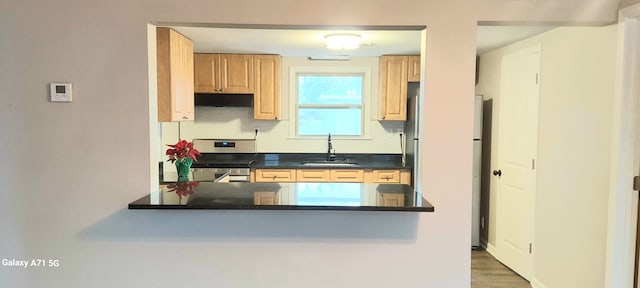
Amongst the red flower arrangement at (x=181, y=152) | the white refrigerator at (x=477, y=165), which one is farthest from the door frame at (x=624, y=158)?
the red flower arrangement at (x=181, y=152)

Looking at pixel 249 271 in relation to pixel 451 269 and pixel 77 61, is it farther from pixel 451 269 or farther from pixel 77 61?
pixel 77 61

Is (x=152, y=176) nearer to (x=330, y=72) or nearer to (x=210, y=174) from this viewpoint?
(x=210, y=174)

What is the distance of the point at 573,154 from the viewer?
269 centimetres

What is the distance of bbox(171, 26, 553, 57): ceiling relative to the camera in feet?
10.4

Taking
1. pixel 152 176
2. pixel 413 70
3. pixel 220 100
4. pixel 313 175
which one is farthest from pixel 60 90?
pixel 413 70

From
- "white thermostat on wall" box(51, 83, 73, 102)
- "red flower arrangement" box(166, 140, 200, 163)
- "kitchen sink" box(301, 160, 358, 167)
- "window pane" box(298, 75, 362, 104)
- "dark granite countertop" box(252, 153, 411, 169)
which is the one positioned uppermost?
"window pane" box(298, 75, 362, 104)

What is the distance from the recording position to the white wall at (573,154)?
2.42 m

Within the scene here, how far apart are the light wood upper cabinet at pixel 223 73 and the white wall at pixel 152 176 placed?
7.56ft

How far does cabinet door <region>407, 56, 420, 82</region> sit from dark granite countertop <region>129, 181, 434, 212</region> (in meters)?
2.38

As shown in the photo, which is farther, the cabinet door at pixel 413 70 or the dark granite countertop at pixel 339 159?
the dark granite countertop at pixel 339 159

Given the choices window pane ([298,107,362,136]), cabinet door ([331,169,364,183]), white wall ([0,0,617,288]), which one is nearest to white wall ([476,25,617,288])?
white wall ([0,0,617,288])

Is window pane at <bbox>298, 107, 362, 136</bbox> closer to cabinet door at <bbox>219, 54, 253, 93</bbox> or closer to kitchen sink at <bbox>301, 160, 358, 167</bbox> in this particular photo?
kitchen sink at <bbox>301, 160, 358, 167</bbox>

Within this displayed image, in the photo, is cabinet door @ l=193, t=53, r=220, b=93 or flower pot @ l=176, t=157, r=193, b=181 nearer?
flower pot @ l=176, t=157, r=193, b=181

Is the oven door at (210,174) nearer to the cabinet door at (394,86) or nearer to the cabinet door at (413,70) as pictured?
the cabinet door at (394,86)
